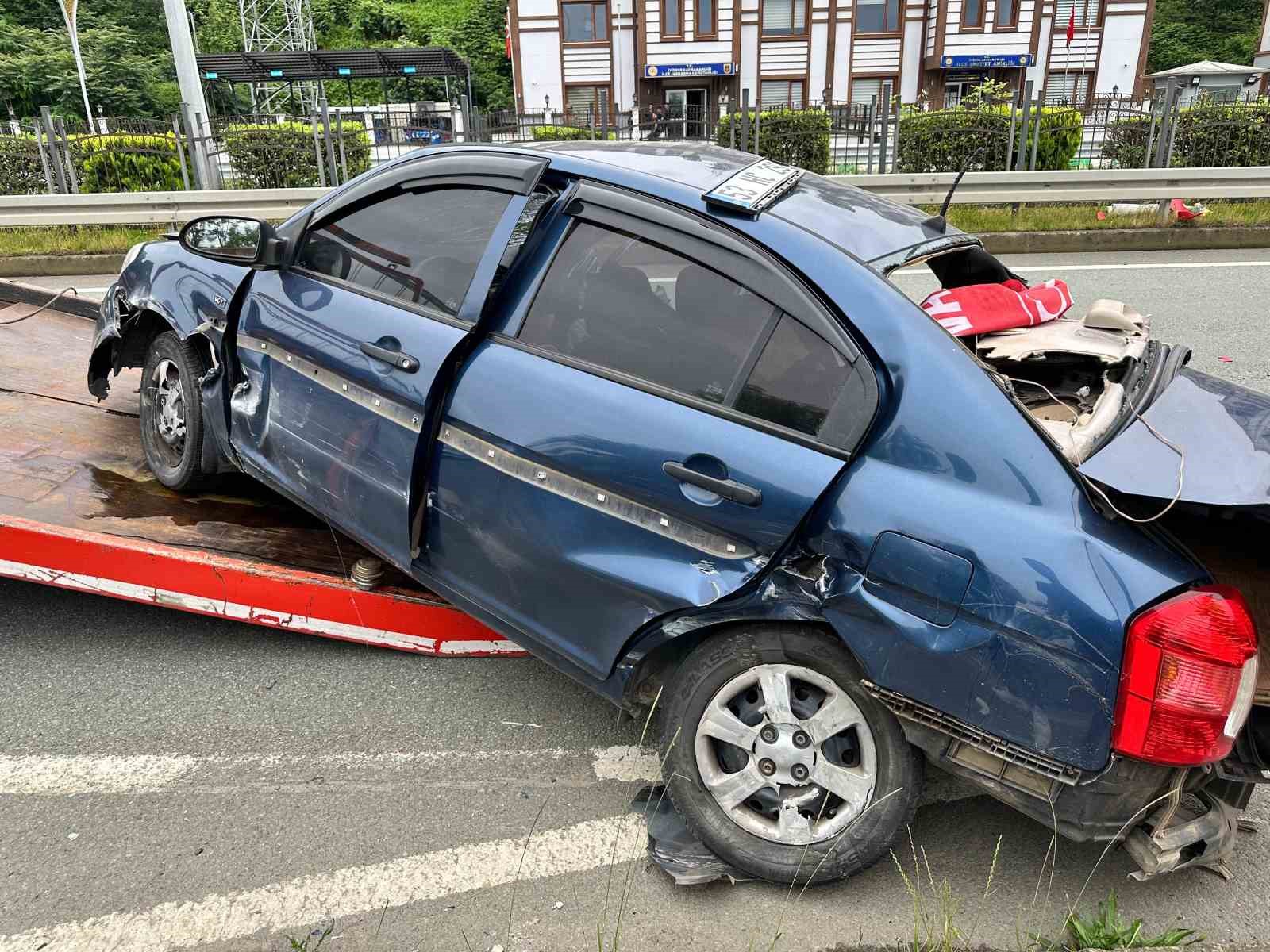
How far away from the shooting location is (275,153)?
41.1 ft

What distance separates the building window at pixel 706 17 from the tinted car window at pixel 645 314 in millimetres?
39486

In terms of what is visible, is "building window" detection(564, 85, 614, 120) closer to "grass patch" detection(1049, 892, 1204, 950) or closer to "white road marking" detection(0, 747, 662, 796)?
"white road marking" detection(0, 747, 662, 796)

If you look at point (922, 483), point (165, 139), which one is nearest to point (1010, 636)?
point (922, 483)

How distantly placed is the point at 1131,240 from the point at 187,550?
10.8 m

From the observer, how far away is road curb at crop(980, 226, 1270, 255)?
10688 mm

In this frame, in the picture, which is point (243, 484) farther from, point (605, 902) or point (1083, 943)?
point (1083, 943)

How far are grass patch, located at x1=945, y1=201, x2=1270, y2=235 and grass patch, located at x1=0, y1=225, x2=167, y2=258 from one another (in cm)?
928

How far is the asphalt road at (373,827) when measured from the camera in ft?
7.52

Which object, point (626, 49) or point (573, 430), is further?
point (626, 49)

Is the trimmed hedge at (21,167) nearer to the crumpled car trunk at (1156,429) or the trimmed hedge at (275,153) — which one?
the trimmed hedge at (275,153)

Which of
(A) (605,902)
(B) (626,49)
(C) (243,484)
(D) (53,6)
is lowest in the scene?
(A) (605,902)

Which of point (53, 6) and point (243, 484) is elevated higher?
point (53, 6)

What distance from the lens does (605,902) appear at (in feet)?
7.75

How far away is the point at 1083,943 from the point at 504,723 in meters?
1.72
